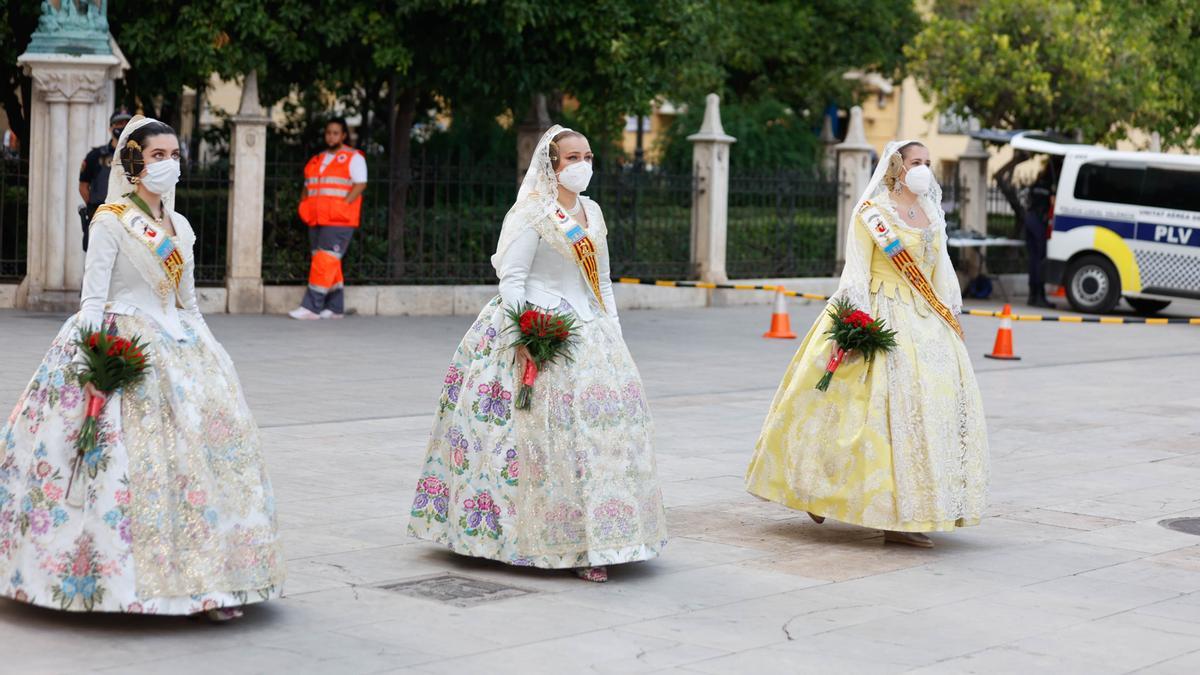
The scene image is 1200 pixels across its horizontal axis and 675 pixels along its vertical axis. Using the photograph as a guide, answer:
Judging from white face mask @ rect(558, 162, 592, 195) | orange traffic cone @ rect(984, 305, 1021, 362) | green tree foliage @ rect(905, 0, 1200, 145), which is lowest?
orange traffic cone @ rect(984, 305, 1021, 362)

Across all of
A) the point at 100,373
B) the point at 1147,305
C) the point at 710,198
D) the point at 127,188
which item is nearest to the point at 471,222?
the point at 710,198

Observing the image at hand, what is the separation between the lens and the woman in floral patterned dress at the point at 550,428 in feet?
22.8

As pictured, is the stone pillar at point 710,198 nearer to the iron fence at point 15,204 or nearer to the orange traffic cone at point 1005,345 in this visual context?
the orange traffic cone at point 1005,345

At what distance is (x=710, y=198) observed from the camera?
22.2 m

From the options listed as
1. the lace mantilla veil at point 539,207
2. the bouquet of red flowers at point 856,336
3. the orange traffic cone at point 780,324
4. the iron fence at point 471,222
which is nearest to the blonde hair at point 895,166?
the bouquet of red flowers at point 856,336

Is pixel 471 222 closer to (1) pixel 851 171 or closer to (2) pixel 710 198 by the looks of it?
(2) pixel 710 198

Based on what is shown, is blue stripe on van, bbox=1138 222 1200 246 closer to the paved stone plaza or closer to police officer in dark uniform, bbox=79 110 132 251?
the paved stone plaza

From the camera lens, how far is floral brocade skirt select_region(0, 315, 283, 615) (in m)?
5.80

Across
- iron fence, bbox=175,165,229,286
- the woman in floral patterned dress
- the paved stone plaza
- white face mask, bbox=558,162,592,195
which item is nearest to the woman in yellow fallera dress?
the paved stone plaza

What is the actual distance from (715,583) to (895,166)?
2.25 meters

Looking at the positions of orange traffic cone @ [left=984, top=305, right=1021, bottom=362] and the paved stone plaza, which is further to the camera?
orange traffic cone @ [left=984, top=305, right=1021, bottom=362]

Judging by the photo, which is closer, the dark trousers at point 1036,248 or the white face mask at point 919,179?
the white face mask at point 919,179

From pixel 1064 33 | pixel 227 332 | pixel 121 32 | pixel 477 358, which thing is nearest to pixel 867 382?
pixel 477 358

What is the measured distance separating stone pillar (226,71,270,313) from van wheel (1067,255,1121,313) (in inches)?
415
